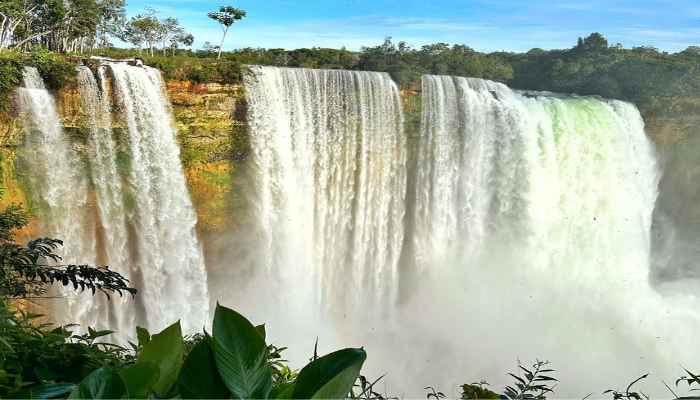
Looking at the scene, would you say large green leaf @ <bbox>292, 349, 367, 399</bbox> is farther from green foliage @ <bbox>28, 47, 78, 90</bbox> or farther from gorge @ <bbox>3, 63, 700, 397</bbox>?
green foliage @ <bbox>28, 47, 78, 90</bbox>

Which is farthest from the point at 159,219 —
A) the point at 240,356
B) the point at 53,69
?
the point at 240,356

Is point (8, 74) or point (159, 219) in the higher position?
point (8, 74)

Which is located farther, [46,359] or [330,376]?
[46,359]

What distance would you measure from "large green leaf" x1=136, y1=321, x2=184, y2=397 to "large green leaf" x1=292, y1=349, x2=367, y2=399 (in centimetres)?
16

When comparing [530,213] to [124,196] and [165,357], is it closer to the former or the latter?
[124,196]

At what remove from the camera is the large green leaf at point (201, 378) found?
2.18 ft

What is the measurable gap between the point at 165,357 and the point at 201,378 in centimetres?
7

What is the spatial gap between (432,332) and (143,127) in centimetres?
729

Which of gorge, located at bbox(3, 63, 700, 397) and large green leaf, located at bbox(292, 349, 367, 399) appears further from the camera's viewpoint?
gorge, located at bbox(3, 63, 700, 397)

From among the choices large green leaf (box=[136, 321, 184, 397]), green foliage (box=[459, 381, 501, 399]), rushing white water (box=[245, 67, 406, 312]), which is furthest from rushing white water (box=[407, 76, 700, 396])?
large green leaf (box=[136, 321, 184, 397])

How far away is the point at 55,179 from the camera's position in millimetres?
10953

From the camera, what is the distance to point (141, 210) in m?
11.5

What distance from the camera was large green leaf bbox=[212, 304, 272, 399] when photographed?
25.9 inches

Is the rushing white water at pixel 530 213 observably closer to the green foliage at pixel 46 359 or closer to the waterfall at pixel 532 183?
the waterfall at pixel 532 183
